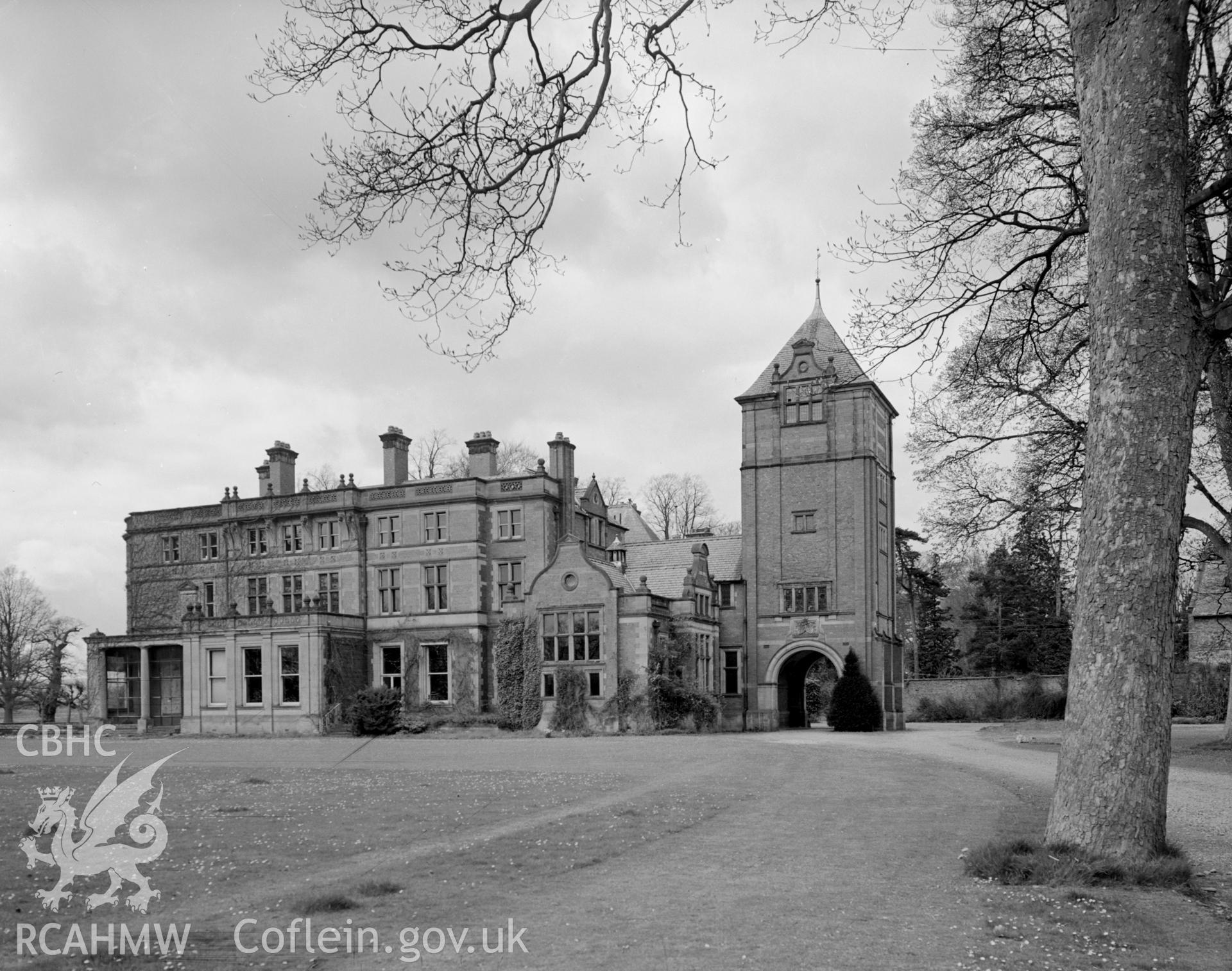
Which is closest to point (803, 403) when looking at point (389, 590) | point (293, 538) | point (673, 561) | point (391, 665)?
point (673, 561)

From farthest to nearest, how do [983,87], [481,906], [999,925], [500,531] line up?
[500,531] < [983,87] < [481,906] < [999,925]

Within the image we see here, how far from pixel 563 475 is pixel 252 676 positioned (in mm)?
15963

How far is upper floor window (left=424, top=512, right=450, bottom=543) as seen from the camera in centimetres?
4884

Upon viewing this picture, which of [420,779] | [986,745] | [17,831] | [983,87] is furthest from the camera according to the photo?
[986,745]

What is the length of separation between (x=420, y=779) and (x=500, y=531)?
28.9m

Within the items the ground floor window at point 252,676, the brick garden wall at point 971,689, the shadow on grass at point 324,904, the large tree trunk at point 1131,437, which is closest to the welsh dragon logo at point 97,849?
the shadow on grass at point 324,904

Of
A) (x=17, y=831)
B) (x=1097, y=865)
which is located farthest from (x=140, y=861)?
(x=1097, y=865)

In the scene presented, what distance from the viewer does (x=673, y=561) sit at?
48.5 meters

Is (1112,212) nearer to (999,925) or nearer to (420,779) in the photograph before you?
(999,925)

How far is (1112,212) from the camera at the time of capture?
9539 millimetres

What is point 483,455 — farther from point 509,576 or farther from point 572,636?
point 572,636

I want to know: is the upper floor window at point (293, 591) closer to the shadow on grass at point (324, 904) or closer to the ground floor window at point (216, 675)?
the ground floor window at point (216, 675)

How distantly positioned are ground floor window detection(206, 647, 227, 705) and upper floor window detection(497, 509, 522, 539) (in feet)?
42.8

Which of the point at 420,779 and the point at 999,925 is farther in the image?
the point at 420,779
